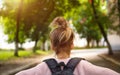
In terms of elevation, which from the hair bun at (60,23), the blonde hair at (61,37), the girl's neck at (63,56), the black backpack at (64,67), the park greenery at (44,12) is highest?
the park greenery at (44,12)

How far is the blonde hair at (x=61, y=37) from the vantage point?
340 cm

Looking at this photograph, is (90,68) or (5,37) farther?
(5,37)

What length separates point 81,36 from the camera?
96125 millimetres

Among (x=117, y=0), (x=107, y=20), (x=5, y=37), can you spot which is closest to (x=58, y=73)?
(x=117, y=0)

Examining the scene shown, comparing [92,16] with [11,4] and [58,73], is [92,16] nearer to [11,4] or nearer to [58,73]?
[11,4]

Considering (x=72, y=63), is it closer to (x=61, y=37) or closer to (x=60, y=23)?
(x=61, y=37)

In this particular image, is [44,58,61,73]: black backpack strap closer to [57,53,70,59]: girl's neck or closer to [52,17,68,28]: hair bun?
[57,53,70,59]: girl's neck

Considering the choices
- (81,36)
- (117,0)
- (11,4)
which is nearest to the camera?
(117,0)

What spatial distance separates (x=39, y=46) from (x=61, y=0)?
32.9 meters

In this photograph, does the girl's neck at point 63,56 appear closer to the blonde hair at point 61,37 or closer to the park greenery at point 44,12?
the blonde hair at point 61,37

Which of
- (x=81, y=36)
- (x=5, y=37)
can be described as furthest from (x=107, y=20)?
(x=81, y=36)

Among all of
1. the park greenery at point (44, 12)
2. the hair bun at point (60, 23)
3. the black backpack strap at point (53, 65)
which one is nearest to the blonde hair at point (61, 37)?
the hair bun at point (60, 23)

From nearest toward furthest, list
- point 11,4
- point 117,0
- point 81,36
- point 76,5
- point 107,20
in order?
point 117,0 → point 107,20 → point 11,4 → point 76,5 → point 81,36

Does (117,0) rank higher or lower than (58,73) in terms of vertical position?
higher
